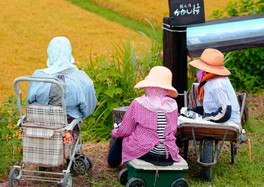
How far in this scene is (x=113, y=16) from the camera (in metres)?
14.4

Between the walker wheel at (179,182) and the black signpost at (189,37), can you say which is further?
the black signpost at (189,37)

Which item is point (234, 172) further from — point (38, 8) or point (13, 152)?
point (38, 8)

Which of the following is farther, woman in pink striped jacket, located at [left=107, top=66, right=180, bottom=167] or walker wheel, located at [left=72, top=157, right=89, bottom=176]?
walker wheel, located at [left=72, top=157, right=89, bottom=176]

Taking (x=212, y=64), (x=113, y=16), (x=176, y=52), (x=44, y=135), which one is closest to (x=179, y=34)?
(x=176, y=52)

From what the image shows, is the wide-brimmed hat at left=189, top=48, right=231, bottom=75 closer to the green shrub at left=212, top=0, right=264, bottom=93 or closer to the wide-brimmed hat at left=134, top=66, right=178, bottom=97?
the wide-brimmed hat at left=134, top=66, right=178, bottom=97

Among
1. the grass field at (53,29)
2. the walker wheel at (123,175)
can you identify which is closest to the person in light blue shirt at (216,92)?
the walker wheel at (123,175)

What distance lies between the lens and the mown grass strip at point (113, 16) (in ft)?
44.6

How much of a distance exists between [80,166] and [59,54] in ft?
3.46

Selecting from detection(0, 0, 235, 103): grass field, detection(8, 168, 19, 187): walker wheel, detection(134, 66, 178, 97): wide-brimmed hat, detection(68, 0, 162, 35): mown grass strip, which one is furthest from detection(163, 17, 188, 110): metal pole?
detection(68, 0, 162, 35): mown grass strip

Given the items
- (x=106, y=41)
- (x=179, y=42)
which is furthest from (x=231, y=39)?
(x=106, y=41)

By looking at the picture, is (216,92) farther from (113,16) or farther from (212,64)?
(113,16)

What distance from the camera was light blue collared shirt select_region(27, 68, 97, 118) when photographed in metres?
5.74

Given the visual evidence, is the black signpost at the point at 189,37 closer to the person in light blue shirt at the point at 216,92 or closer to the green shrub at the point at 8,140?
the person in light blue shirt at the point at 216,92

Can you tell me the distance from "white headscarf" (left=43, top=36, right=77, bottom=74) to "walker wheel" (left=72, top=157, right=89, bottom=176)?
2.79 feet
